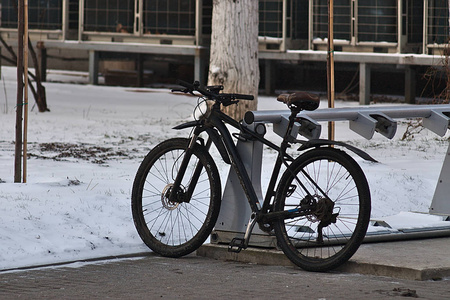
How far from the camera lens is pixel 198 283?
489cm

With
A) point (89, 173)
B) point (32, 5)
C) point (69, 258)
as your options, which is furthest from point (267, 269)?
point (32, 5)

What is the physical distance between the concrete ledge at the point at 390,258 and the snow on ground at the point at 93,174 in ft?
2.49

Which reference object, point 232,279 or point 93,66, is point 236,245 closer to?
point 232,279

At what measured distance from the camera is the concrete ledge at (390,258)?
4.93m

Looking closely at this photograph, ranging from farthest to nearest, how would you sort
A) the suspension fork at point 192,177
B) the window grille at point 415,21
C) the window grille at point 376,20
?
the window grille at point 376,20
the window grille at point 415,21
the suspension fork at point 192,177

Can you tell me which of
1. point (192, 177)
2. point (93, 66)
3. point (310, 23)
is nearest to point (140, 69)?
point (93, 66)

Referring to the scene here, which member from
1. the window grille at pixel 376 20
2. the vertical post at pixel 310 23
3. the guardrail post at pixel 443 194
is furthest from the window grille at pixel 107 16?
the guardrail post at pixel 443 194

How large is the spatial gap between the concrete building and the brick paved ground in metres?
10.8

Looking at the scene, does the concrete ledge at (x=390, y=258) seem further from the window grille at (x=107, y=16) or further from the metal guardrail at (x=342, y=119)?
the window grille at (x=107, y=16)

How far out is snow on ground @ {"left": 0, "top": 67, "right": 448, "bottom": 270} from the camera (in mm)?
5906

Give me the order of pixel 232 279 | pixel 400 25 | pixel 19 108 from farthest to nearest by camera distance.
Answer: pixel 400 25 → pixel 19 108 → pixel 232 279

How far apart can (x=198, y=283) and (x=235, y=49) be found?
630 cm

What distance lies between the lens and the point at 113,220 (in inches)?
251

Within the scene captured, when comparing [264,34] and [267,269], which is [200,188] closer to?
[267,269]
